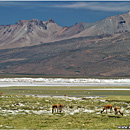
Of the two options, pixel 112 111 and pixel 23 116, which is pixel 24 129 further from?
pixel 112 111

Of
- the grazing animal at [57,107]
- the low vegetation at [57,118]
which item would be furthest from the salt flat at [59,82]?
the grazing animal at [57,107]

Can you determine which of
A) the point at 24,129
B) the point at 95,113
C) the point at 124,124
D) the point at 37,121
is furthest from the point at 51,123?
the point at 95,113

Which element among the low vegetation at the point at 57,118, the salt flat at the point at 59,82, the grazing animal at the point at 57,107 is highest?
the salt flat at the point at 59,82

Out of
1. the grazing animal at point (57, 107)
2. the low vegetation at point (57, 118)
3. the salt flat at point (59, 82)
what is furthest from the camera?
the salt flat at point (59, 82)

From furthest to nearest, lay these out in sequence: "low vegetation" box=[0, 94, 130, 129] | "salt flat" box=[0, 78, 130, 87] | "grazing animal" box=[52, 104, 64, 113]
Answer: "salt flat" box=[0, 78, 130, 87], "grazing animal" box=[52, 104, 64, 113], "low vegetation" box=[0, 94, 130, 129]

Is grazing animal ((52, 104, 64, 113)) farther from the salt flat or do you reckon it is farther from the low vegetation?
the salt flat

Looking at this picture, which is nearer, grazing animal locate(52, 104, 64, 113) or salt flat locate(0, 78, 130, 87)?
grazing animal locate(52, 104, 64, 113)

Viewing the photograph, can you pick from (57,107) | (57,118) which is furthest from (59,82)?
(57,118)

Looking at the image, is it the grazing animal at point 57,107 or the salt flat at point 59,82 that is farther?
the salt flat at point 59,82

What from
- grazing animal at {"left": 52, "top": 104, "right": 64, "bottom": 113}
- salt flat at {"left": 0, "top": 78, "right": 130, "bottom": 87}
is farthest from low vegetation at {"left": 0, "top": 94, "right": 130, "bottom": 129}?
salt flat at {"left": 0, "top": 78, "right": 130, "bottom": 87}

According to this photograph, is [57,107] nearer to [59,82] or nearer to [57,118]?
[57,118]

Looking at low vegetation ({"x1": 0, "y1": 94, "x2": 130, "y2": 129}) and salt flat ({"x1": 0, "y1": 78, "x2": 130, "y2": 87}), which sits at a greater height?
salt flat ({"x1": 0, "y1": 78, "x2": 130, "y2": 87})

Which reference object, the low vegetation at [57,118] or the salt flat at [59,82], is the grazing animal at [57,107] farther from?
the salt flat at [59,82]

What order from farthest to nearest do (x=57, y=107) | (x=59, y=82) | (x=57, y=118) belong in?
(x=59, y=82)
(x=57, y=107)
(x=57, y=118)
